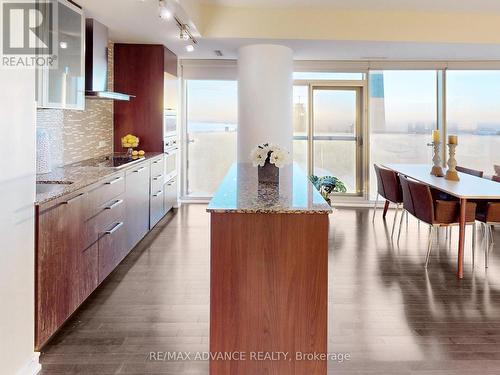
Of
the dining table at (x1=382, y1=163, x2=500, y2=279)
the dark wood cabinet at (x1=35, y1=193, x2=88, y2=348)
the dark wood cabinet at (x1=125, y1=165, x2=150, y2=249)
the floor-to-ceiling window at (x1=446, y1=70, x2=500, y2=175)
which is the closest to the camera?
the dark wood cabinet at (x1=35, y1=193, x2=88, y2=348)

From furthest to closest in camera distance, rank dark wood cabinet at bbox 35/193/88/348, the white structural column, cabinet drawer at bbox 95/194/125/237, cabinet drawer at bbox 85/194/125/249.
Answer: the white structural column
cabinet drawer at bbox 95/194/125/237
cabinet drawer at bbox 85/194/125/249
dark wood cabinet at bbox 35/193/88/348

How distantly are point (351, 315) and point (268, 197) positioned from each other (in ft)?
4.17

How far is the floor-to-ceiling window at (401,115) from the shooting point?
755cm

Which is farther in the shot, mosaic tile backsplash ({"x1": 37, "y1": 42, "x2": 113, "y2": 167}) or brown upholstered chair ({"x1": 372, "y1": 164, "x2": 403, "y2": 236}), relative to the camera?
brown upholstered chair ({"x1": 372, "y1": 164, "x2": 403, "y2": 236})

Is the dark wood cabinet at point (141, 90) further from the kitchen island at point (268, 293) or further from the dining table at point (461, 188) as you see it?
the kitchen island at point (268, 293)

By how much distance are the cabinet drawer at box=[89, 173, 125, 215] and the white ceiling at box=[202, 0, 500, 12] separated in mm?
2764

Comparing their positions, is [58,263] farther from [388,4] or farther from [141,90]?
[388,4]

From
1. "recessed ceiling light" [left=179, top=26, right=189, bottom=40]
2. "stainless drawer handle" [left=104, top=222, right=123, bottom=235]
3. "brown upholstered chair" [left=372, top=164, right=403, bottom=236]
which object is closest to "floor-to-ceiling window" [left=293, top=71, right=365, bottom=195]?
"brown upholstered chair" [left=372, top=164, right=403, bottom=236]

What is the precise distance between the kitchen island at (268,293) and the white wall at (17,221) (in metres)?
0.98

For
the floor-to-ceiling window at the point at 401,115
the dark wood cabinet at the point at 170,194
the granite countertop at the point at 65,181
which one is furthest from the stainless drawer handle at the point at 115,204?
the floor-to-ceiling window at the point at 401,115

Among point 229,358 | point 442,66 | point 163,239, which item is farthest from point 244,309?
point 442,66

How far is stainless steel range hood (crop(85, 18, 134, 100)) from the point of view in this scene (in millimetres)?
4336

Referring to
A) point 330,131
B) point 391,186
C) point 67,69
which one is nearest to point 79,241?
point 67,69

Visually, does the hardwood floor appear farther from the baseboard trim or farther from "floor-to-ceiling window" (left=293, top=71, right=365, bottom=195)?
"floor-to-ceiling window" (left=293, top=71, right=365, bottom=195)
